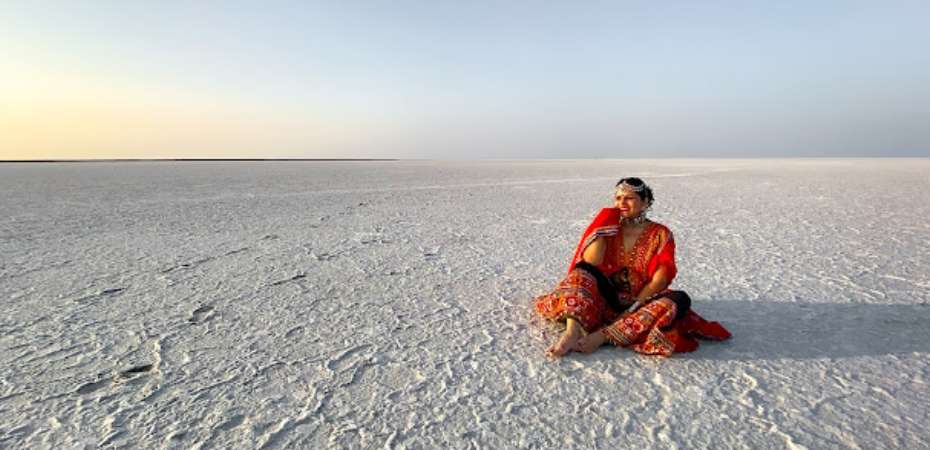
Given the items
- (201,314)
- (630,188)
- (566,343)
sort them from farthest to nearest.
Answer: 1. (201,314)
2. (630,188)
3. (566,343)

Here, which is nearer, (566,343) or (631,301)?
(566,343)

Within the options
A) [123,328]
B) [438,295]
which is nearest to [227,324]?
[123,328]

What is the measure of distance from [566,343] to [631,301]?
0.46 metres

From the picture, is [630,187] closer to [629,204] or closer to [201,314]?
[629,204]

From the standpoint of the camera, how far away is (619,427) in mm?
1551

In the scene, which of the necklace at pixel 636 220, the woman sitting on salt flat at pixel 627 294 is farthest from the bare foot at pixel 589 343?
the necklace at pixel 636 220

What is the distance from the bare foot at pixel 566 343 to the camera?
203 cm

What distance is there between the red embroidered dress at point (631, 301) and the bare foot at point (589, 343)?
0.15 ft

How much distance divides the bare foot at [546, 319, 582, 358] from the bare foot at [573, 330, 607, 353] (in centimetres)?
2

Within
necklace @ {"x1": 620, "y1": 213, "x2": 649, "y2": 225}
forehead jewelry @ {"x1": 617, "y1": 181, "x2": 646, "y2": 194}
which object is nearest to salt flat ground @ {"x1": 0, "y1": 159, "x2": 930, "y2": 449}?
necklace @ {"x1": 620, "y1": 213, "x2": 649, "y2": 225}

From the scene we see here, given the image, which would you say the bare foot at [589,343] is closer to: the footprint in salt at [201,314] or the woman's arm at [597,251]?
the woman's arm at [597,251]

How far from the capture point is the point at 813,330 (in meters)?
2.33

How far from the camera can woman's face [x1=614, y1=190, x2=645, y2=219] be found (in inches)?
88.9

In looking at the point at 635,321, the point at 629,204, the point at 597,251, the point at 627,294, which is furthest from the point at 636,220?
the point at 635,321
